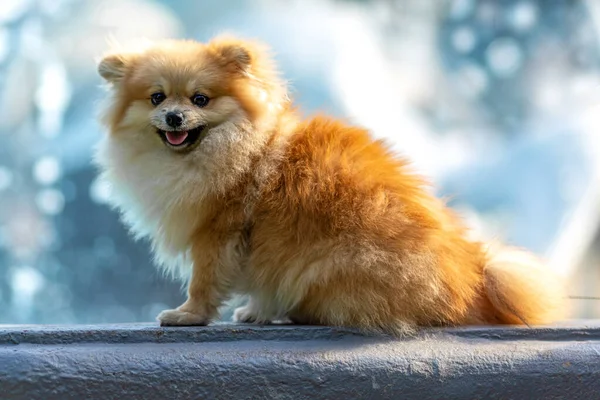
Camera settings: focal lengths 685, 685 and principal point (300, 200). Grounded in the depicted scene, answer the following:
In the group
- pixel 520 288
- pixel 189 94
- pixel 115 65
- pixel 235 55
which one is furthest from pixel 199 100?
pixel 520 288

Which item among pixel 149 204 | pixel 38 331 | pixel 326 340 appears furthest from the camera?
pixel 149 204

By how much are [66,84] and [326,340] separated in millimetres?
3802

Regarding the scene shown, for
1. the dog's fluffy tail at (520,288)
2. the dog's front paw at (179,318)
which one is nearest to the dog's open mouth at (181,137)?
the dog's front paw at (179,318)

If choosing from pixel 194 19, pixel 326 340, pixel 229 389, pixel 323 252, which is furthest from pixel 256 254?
pixel 194 19

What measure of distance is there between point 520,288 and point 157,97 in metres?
1.18

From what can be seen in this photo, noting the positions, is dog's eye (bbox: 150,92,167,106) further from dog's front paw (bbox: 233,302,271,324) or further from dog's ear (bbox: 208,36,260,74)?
dog's front paw (bbox: 233,302,271,324)

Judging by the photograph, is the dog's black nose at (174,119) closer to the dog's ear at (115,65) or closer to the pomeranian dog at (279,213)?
the pomeranian dog at (279,213)

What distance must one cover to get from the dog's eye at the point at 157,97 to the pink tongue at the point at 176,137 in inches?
4.0

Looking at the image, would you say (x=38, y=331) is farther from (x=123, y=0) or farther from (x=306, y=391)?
(x=123, y=0)

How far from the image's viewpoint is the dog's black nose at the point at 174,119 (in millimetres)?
1929

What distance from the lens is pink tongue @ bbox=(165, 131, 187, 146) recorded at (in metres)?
2.00

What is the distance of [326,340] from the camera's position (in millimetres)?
1794

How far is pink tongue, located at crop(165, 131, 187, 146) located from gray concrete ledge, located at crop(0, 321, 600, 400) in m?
0.54

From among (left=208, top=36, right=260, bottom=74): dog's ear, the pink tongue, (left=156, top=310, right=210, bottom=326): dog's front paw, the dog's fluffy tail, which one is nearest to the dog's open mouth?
the pink tongue
